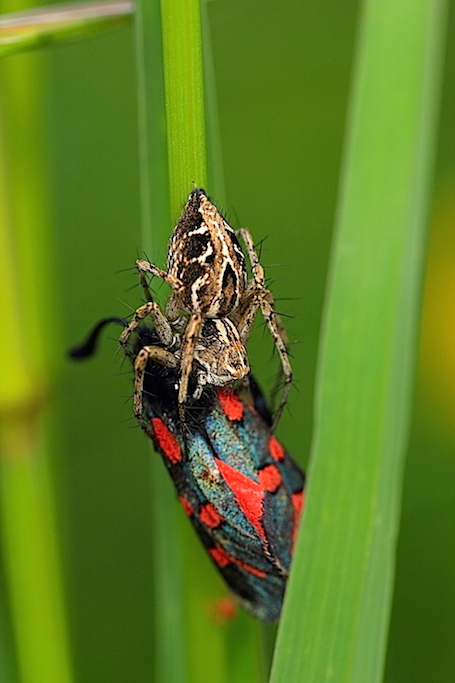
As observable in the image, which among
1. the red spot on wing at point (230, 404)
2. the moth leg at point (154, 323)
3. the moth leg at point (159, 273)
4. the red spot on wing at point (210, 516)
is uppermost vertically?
the moth leg at point (159, 273)

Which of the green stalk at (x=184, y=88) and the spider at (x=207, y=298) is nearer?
the green stalk at (x=184, y=88)

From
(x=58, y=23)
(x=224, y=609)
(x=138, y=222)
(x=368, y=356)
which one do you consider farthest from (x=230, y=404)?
(x=138, y=222)

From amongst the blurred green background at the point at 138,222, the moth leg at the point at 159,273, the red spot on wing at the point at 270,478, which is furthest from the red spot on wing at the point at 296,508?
the blurred green background at the point at 138,222

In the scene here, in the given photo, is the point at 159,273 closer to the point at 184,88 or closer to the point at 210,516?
the point at 184,88

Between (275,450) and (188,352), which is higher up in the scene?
(188,352)

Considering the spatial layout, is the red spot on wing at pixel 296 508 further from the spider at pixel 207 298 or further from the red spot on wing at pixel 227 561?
the spider at pixel 207 298

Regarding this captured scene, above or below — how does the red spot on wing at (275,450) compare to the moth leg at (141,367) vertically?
below

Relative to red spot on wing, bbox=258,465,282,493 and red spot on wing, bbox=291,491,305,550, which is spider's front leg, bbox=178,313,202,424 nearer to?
red spot on wing, bbox=258,465,282,493
